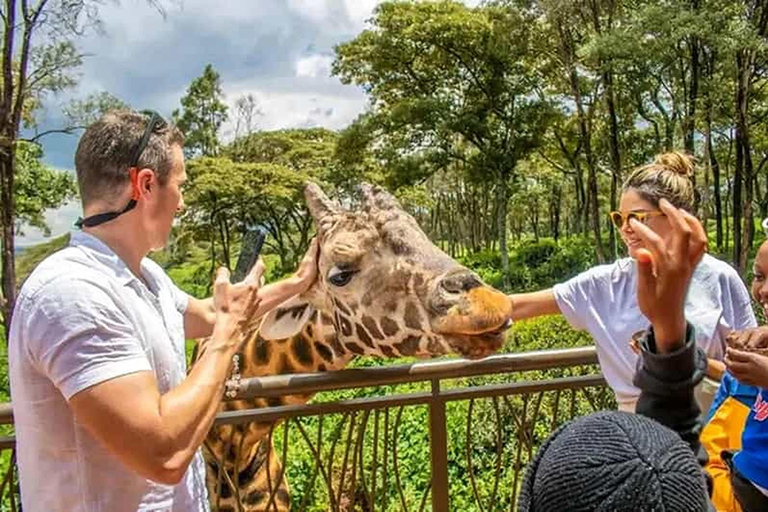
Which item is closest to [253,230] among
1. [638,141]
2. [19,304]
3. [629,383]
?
[19,304]

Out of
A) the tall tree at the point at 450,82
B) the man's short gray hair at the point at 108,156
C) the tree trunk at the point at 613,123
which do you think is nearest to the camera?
the man's short gray hair at the point at 108,156

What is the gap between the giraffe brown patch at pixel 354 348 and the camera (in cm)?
278

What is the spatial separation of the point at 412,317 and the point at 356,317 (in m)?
0.24

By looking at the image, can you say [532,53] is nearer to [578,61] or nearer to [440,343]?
[578,61]

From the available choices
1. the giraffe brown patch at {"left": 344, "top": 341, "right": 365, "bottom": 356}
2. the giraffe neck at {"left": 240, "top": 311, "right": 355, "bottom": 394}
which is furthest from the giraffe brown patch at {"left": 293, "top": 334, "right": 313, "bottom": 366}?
the giraffe brown patch at {"left": 344, "top": 341, "right": 365, "bottom": 356}

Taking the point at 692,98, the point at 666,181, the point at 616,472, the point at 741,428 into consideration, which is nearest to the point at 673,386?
the point at 616,472

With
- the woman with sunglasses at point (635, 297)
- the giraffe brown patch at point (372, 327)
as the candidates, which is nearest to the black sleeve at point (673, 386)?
the woman with sunglasses at point (635, 297)

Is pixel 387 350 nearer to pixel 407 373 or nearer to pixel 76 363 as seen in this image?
pixel 407 373

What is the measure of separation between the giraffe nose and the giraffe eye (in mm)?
402

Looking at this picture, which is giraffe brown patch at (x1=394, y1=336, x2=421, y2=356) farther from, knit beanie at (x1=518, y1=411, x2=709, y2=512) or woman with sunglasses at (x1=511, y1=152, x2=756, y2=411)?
knit beanie at (x1=518, y1=411, x2=709, y2=512)

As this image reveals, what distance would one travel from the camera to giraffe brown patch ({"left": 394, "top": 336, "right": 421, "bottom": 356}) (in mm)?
2607

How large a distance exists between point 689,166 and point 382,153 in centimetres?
2168

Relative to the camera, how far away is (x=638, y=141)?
26266 millimetres

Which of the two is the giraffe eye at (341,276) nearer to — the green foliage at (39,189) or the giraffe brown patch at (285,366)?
the giraffe brown patch at (285,366)
